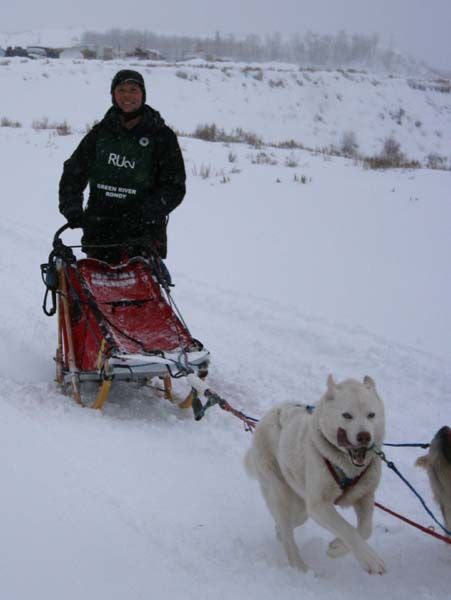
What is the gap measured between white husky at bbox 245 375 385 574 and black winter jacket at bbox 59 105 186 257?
2234 millimetres

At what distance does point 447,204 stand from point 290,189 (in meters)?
2.35

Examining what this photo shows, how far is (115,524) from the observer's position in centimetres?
273

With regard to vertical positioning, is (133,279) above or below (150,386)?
above

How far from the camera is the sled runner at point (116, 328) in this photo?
371cm

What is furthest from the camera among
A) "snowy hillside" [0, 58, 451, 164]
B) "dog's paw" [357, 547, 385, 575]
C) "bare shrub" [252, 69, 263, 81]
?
"bare shrub" [252, 69, 263, 81]

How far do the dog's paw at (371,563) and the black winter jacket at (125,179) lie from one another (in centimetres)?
280

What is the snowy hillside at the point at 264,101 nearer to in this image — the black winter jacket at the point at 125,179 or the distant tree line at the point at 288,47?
the black winter jacket at the point at 125,179

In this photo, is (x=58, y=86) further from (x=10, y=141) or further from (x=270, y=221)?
(x=270, y=221)

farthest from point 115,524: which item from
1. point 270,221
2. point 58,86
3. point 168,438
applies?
point 58,86

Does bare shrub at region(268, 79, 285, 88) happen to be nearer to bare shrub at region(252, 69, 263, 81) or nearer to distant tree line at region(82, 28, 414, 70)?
bare shrub at region(252, 69, 263, 81)

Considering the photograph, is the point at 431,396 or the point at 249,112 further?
the point at 249,112

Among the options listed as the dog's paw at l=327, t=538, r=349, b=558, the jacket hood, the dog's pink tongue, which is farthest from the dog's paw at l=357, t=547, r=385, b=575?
the jacket hood

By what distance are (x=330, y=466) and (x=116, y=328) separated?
1919mm

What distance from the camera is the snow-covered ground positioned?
2.56 meters
